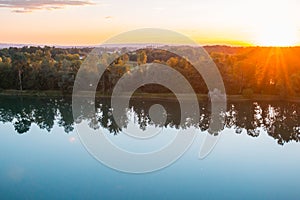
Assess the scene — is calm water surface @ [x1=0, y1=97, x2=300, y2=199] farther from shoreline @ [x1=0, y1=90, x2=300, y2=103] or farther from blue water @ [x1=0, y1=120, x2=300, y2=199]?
shoreline @ [x1=0, y1=90, x2=300, y2=103]

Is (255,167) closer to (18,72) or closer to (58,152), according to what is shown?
(58,152)

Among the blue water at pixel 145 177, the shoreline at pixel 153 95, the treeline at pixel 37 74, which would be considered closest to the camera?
the blue water at pixel 145 177

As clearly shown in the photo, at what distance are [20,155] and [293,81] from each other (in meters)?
15.3

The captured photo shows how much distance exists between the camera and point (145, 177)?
29.1 ft

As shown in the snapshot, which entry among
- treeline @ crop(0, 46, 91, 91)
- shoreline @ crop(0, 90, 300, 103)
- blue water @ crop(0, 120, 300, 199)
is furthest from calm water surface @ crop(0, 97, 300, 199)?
treeline @ crop(0, 46, 91, 91)

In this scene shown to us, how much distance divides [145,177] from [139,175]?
20 cm

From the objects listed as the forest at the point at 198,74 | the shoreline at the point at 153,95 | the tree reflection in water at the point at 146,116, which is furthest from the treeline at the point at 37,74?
the tree reflection in water at the point at 146,116

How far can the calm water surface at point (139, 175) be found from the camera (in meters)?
8.02

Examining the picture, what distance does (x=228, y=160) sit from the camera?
10.2 m

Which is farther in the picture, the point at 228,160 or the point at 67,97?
the point at 67,97

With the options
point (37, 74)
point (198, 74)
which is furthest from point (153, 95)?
point (37, 74)

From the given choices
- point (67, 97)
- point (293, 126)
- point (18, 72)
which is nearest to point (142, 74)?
point (67, 97)

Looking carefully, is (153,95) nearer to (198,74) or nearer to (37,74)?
(198,74)

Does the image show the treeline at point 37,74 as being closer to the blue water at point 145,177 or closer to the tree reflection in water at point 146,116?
the tree reflection in water at point 146,116
